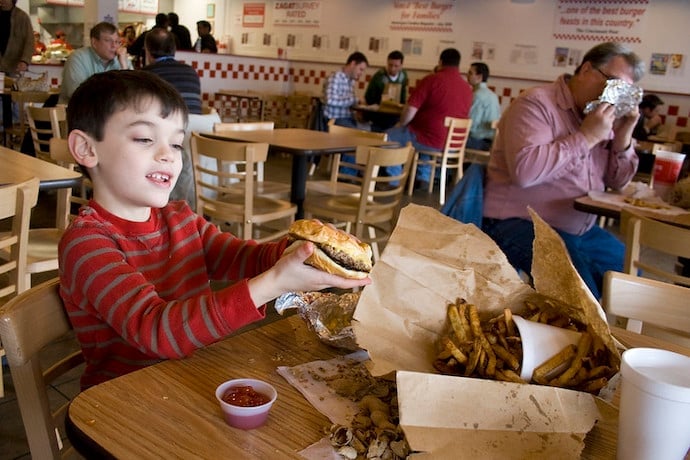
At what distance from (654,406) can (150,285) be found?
0.79 metres

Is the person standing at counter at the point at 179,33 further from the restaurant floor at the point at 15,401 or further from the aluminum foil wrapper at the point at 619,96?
the aluminum foil wrapper at the point at 619,96

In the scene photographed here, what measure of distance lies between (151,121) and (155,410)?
0.60m

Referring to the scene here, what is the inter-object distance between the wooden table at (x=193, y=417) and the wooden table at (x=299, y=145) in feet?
8.41

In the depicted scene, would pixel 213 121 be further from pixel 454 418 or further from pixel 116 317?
pixel 454 418

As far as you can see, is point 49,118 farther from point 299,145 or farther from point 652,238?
point 652,238

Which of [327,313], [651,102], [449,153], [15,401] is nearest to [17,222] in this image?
[15,401]

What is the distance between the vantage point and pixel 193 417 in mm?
841

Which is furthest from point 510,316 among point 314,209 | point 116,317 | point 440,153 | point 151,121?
point 440,153

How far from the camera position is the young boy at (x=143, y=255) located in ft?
3.26

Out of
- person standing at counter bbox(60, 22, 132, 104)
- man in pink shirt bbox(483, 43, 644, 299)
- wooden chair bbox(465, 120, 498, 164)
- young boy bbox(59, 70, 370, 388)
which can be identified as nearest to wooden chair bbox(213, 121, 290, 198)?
person standing at counter bbox(60, 22, 132, 104)

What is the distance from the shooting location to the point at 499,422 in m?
0.78

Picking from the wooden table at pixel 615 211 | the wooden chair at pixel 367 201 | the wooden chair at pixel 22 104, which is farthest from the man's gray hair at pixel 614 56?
the wooden chair at pixel 22 104

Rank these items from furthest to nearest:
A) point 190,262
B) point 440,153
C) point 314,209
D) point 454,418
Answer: point 440,153 < point 314,209 < point 190,262 < point 454,418

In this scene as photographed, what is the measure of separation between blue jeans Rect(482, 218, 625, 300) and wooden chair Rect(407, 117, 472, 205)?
3.65 metres
